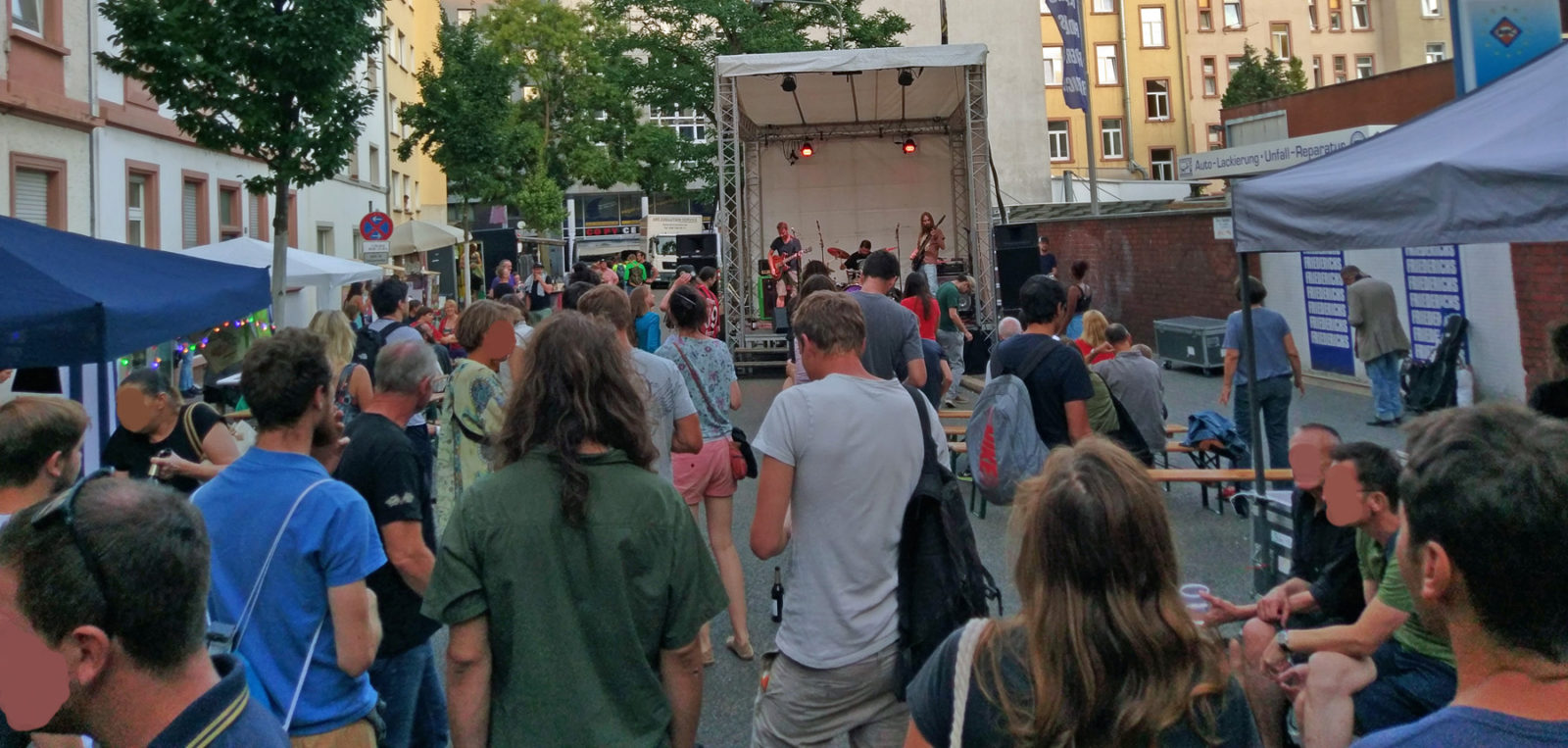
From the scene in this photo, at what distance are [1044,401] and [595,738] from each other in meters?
3.00

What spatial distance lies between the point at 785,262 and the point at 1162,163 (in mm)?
34339

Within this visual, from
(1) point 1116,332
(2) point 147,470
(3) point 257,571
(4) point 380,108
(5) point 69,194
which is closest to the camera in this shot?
(3) point 257,571

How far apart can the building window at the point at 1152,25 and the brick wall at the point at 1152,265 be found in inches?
921

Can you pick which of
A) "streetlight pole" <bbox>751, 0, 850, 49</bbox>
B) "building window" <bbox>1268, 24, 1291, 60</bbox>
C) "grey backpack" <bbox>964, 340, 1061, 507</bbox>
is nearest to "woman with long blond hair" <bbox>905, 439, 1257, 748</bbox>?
"grey backpack" <bbox>964, 340, 1061, 507</bbox>

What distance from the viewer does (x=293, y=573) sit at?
9.00 ft

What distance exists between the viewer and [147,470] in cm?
446

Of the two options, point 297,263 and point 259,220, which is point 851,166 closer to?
point 297,263

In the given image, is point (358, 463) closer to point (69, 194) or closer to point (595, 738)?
point (595, 738)

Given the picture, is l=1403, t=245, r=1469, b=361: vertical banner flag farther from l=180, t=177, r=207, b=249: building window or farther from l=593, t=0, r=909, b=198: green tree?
l=593, t=0, r=909, b=198: green tree

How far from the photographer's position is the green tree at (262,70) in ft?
43.6

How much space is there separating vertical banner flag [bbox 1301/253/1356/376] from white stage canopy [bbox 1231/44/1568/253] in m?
11.2

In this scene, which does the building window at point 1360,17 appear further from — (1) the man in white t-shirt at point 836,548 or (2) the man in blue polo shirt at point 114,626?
(2) the man in blue polo shirt at point 114,626

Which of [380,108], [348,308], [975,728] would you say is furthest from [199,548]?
[380,108]

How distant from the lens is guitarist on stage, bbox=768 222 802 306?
56.1ft
